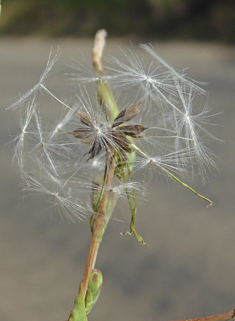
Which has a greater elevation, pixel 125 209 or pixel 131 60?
pixel 131 60

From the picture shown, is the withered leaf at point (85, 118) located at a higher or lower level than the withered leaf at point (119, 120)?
lower

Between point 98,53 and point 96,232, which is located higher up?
point 98,53

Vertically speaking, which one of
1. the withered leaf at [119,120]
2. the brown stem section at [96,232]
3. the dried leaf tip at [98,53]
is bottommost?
the brown stem section at [96,232]

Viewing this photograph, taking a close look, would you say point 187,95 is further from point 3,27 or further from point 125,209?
point 3,27

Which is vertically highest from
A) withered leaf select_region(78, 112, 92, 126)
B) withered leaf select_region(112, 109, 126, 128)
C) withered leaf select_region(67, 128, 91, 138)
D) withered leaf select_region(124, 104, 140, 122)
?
withered leaf select_region(124, 104, 140, 122)

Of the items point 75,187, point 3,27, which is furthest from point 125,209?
point 3,27

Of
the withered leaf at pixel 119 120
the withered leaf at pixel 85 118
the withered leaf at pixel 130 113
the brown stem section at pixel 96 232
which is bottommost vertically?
the brown stem section at pixel 96 232

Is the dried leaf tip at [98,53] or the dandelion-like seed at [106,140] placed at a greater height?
the dried leaf tip at [98,53]

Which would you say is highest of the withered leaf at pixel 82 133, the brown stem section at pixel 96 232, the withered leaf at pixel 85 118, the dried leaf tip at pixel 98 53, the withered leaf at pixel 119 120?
the dried leaf tip at pixel 98 53
